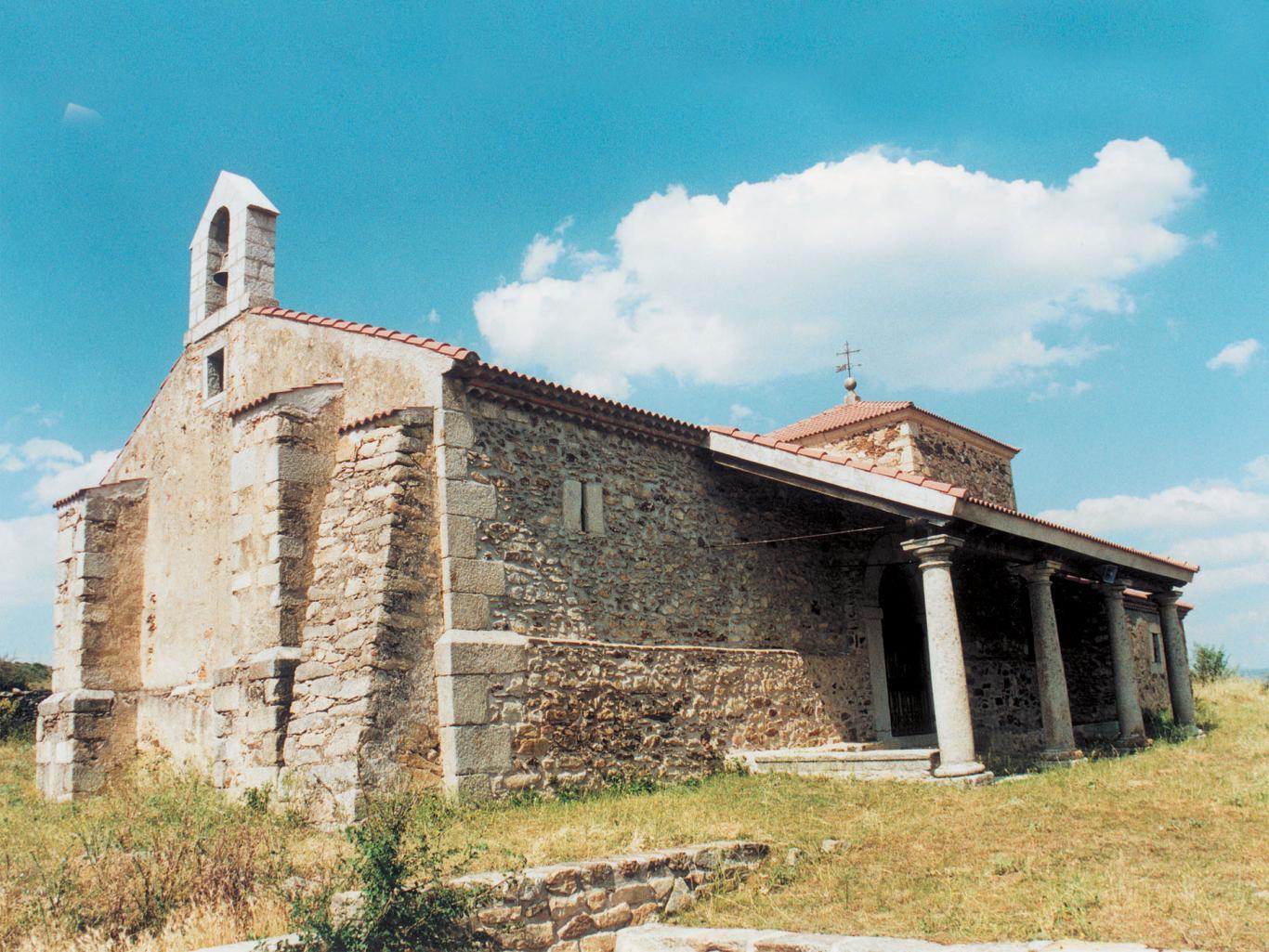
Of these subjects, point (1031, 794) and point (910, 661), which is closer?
point (1031, 794)

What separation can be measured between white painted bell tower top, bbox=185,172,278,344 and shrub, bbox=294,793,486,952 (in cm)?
815

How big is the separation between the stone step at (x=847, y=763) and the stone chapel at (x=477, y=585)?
0.13ft

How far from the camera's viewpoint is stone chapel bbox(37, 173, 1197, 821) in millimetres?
9367

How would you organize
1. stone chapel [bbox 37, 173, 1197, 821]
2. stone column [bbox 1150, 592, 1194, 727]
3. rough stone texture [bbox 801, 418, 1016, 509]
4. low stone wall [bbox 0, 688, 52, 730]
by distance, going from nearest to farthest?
stone chapel [bbox 37, 173, 1197, 821] < stone column [bbox 1150, 592, 1194, 727] < low stone wall [bbox 0, 688, 52, 730] < rough stone texture [bbox 801, 418, 1016, 509]

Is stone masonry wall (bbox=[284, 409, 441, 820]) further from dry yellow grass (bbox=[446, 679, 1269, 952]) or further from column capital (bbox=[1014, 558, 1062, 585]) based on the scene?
column capital (bbox=[1014, 558, 1062, 585])

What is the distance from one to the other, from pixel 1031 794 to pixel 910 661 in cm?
541

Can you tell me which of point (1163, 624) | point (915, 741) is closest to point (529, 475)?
point (915, 741)

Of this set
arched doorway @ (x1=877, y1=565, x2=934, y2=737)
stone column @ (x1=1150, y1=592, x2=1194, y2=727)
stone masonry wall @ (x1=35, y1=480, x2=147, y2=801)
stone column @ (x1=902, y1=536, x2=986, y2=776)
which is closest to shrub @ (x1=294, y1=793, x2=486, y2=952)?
stone column @ (x1=902, y1=536, x2=986, y2=776)

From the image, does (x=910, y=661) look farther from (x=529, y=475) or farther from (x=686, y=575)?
(x=529, y=475)

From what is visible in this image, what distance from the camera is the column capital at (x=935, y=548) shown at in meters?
10.7

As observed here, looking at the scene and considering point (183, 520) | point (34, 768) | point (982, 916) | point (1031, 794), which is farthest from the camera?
point (34, 768)

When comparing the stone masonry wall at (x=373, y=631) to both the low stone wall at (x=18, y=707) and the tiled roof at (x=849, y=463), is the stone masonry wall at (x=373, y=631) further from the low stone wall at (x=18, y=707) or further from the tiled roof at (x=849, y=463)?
the low stone wall at (x=18, y=707)

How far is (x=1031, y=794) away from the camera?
31.0 feet

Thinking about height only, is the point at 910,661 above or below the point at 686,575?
below
